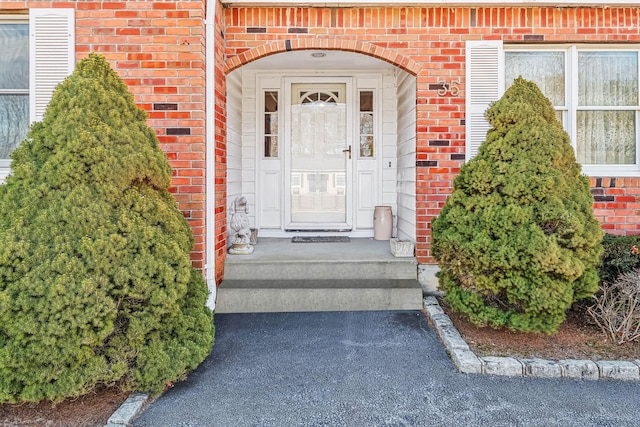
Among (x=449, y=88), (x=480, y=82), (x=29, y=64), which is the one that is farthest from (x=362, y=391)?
(x=29, y=64)

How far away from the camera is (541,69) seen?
15.2 feet

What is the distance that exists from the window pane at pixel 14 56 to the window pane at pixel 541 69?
4.74 metres

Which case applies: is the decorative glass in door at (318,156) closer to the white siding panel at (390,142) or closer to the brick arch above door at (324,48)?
the white siding panel at (390,142)

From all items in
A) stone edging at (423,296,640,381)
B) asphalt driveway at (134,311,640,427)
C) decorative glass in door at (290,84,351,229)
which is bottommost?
asphalt driveway at (134,311,640,427)

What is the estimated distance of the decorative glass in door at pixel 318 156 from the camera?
20.0 ft

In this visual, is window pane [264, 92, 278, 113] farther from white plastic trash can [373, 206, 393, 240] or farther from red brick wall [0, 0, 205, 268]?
red brick wall [0, 0, 205, 268]

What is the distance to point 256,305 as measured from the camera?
4164 millimetres

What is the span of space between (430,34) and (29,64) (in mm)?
3844

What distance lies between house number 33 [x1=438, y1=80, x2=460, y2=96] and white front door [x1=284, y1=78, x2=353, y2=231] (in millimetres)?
1807

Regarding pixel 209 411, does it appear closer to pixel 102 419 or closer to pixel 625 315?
pixel 102 419

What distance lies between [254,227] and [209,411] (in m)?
3.65

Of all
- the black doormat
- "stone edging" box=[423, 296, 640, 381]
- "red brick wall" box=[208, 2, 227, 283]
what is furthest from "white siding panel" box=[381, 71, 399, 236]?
"stone edging" box=[423, 296, 640, 381]

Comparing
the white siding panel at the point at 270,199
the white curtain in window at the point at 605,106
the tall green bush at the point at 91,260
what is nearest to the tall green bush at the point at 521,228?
the white curtain in window at the point at 605,106

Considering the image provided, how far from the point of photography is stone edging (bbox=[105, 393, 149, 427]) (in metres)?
2.39
